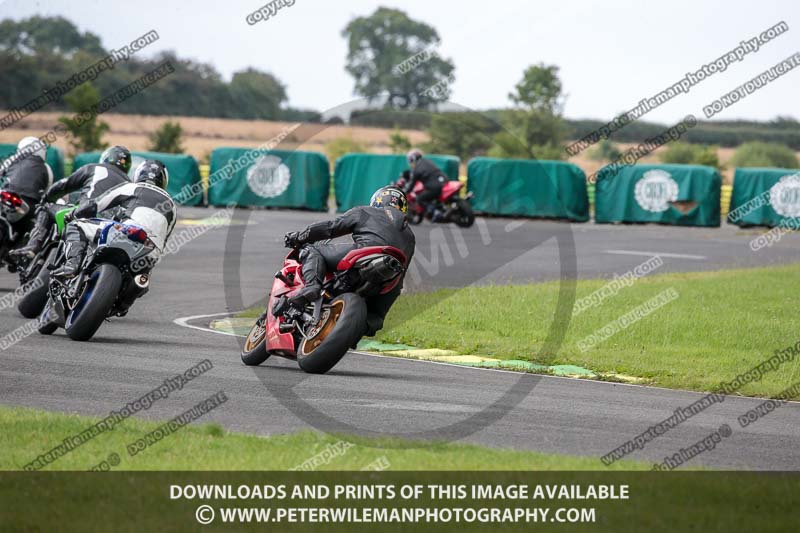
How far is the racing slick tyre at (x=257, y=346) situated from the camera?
1128 cm

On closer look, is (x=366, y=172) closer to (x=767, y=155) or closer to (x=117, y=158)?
(x=767, y=155)

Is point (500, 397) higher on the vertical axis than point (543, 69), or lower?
lower

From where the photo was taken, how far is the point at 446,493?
6.68m

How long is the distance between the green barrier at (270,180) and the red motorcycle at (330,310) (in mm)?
25700

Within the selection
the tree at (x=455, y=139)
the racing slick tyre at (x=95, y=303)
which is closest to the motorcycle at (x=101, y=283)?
the racing slick tyre at (x=95, y=303)

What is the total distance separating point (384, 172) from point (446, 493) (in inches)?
1203

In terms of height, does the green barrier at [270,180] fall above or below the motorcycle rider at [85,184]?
below

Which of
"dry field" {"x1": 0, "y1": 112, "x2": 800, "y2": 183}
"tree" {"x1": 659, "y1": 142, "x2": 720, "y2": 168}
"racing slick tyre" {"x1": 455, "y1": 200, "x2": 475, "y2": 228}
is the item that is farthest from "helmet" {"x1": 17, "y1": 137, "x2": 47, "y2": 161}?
"tree" {"x1": 659, "y1": 142, "x2": 720, "y2": 168}

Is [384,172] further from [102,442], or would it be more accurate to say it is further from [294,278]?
[102,442]

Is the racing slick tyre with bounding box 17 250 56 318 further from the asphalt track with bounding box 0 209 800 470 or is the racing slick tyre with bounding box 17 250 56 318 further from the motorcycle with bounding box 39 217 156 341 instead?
the motorcycle with bounding box 39 217 156 341

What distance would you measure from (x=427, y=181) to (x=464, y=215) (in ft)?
4.56

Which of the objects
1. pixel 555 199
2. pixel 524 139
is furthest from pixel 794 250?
pixel 524 139

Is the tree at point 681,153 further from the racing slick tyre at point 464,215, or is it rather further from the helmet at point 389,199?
the helmet at point 389,199

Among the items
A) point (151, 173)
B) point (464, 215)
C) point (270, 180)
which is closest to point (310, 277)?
point (151, 173)
